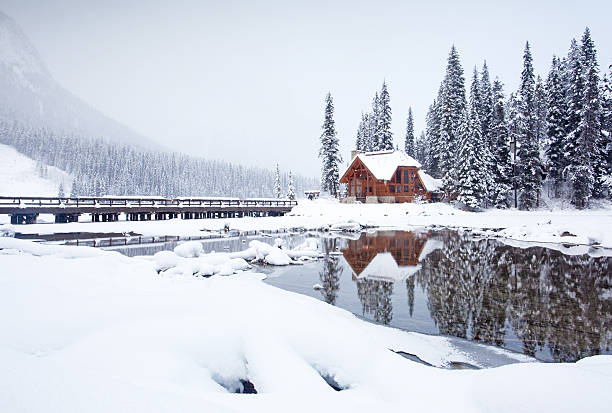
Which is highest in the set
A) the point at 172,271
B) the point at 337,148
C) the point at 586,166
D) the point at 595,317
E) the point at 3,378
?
the point at 337,148

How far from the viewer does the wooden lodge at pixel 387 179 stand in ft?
166

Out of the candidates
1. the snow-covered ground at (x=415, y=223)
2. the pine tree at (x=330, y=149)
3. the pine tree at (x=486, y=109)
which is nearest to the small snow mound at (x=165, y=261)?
the snow-covered ground at (x=415, y=223)

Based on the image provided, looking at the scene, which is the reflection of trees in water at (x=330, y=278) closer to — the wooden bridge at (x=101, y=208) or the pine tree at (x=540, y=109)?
the wooden bridge at (x=101, y=208)

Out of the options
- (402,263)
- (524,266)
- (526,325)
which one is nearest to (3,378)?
(526,325)

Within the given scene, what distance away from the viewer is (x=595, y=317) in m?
8.91

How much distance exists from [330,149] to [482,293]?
46652 mm

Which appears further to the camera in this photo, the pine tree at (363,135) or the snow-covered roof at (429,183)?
the pine tree at (363,135)

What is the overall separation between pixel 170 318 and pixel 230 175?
14067 centimetres

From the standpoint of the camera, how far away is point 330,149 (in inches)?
2216

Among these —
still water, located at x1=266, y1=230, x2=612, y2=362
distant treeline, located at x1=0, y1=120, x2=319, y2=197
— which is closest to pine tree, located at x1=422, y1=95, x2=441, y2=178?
still water, located at x1=266, y1=230, x2=612, y2=362

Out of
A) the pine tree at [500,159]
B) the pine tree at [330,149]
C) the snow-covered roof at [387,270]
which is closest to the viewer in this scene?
the snow-covered roof at [387,270]

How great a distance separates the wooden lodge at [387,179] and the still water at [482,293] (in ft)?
102

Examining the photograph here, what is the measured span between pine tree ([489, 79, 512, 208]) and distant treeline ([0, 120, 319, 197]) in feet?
311

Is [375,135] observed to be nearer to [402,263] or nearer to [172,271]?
[402,263]
